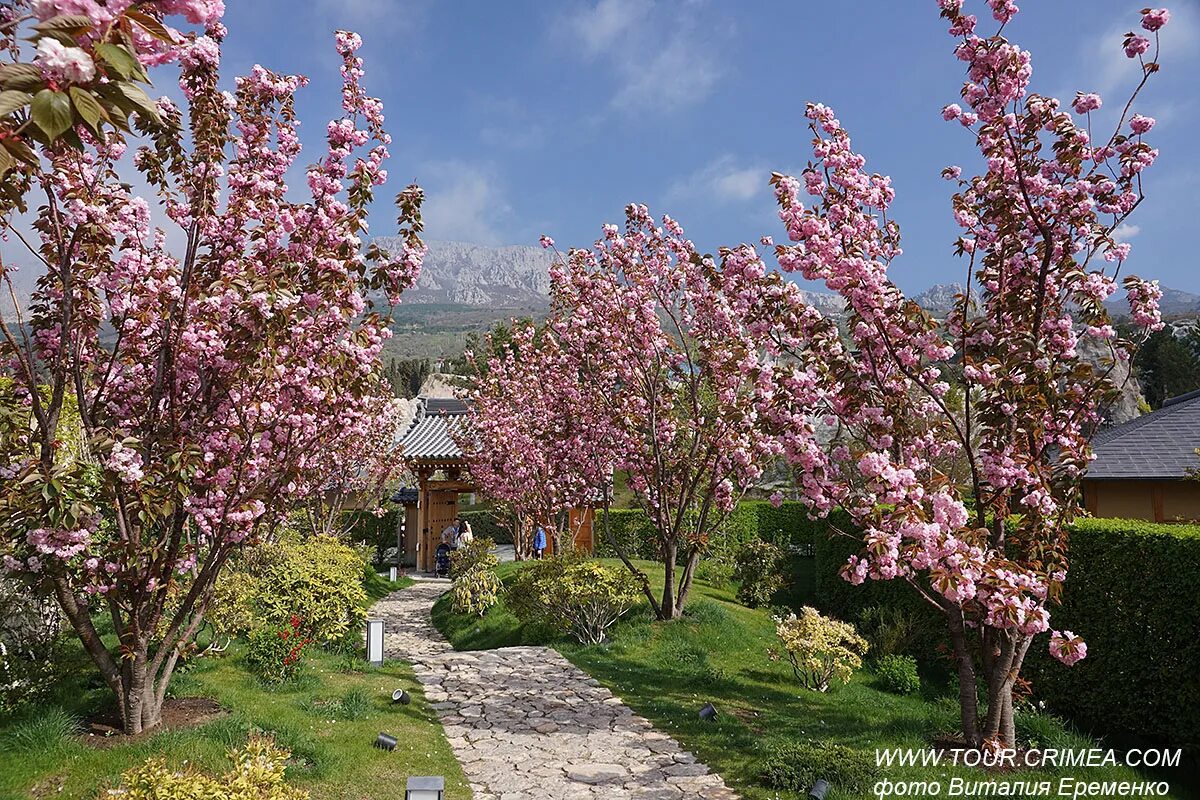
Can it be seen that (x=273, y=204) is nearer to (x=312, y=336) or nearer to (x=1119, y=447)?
(x=312, y=336)

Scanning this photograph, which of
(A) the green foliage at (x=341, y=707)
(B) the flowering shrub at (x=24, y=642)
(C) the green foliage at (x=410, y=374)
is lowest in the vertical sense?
(A) the green foliage at (x=341, y=707)

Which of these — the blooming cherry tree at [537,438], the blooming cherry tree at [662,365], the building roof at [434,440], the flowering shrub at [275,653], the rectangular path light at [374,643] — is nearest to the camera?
the flowering shrub at [275,653]

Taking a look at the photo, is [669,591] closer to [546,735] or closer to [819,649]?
[819,649]

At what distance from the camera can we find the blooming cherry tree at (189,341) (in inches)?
223

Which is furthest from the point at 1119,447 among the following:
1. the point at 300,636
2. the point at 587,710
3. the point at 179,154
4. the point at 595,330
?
the point at 179,154

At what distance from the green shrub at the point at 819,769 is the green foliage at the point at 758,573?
357 inches

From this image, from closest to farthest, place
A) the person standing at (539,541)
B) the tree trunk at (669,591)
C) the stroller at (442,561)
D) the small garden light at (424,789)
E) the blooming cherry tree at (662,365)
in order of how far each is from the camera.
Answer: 1. the small garden light at (424,789)
2. the blooming cherry tree at (662,365)
3. the tree trunk at (669,591)
4. the person standing at (539,541)
5. the stroller at (442,561)

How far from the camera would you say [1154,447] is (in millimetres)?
15844

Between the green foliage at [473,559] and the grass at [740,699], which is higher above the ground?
the green foliage at [473,559]

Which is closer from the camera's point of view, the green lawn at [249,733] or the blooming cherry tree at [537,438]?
the green lawn at [249,733]

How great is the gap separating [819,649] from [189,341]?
25.8ft

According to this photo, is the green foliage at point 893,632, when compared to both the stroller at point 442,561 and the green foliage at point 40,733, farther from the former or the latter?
the stroller at point 442,561

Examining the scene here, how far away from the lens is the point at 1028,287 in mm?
6652

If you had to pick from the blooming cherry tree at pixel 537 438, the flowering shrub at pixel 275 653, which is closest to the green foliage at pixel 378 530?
the blooming cherry tree at pixel 537 438
